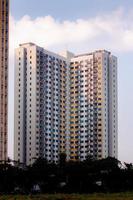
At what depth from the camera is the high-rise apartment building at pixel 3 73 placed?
252ft

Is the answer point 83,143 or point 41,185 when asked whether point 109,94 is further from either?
point 41,185

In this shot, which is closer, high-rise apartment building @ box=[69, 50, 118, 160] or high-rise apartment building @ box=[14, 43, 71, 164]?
high-rise apartment building @ box=[14, 43, 71, 164]

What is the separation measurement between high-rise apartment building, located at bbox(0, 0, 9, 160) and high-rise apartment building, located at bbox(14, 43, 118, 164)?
28.4 ft

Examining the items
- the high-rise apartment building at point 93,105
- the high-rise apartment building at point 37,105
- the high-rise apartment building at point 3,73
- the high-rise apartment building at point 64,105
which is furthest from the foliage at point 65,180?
the high-rise apartment building at point 93,105

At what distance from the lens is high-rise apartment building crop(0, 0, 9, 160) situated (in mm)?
76750

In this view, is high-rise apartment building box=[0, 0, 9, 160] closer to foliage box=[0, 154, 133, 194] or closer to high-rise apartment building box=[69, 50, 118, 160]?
foliage box=[0, 154, 133, 194]

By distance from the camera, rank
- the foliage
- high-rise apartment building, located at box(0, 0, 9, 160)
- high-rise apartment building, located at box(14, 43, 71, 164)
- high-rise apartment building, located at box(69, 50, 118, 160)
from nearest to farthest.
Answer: the foliage
high-rise apartment building, located at box(0, 0, 9, 160)
high-rise apartment building, located at box(14, 43, 71, 164)
high-rise apartment building, located at box(69, 50, 118, 160)

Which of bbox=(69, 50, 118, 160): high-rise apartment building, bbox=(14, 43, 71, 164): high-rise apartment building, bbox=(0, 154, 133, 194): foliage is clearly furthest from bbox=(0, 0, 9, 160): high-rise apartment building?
bbox=(69, 50, 118, 160): high-rise apartment building

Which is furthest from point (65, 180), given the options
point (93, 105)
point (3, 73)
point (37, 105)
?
point (93, 105)

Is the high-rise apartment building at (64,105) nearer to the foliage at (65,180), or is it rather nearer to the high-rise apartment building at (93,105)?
the high-rise apartment building at (93,105)

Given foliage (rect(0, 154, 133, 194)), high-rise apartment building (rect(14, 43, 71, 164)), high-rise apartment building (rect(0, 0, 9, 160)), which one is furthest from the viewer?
high-rise apartment building (rect(14, 43, 71, 164))

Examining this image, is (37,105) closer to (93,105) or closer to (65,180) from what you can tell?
(93,105)

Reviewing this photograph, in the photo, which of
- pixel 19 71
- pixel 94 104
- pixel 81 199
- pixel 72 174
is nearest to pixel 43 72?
pixel 19 71

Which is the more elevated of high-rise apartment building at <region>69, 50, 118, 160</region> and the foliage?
high-rise apartment building at <region>69, 50, 118, 160</region>
